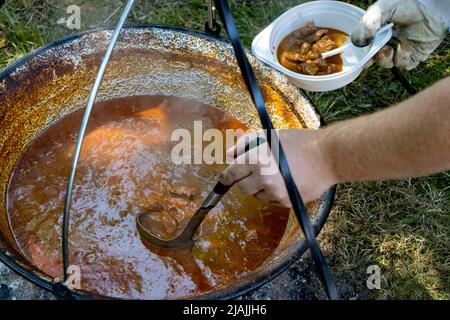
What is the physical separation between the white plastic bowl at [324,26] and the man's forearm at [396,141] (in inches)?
27.9

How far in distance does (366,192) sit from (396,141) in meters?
0.96

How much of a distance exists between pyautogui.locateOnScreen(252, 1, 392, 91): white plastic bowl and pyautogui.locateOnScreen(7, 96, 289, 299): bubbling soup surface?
1.01ft

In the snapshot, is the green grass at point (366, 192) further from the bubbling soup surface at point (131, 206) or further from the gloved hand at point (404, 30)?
the bubbling soup surface at point (131, 206)

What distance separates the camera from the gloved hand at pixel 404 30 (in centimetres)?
200

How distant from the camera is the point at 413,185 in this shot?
86.8 inches

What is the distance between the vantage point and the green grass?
6.50 feet

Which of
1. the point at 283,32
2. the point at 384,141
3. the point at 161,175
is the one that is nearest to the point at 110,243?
the point at 161,175

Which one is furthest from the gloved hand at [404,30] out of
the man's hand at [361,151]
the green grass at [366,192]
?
the man's hand at [361,151]

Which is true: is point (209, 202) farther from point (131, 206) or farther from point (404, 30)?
point (404, 30)

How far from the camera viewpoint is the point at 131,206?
177 centimetres
